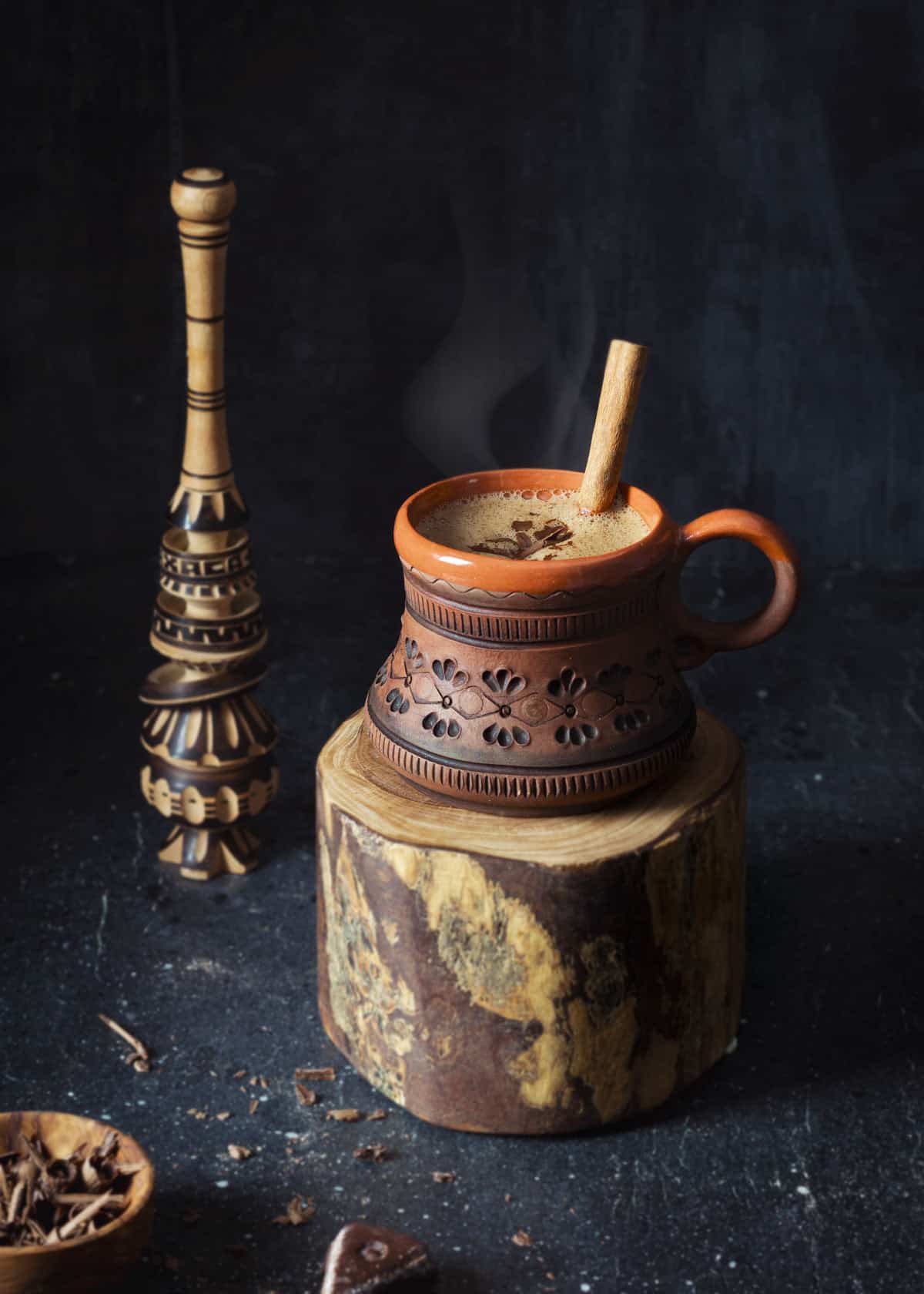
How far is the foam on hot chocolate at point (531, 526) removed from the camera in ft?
5.77

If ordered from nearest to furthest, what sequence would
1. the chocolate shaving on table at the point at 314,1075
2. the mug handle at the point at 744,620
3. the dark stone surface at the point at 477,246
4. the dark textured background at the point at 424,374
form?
the mug handle at the point at 744,620
the chocolate shaving on table at the point at 314,1075
the dark textured background at the point at 424,374
the dark stone surface at the point at 477,246

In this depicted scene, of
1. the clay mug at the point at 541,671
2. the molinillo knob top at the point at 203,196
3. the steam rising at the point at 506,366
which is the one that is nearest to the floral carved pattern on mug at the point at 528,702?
the clay mug at the point at 541,671

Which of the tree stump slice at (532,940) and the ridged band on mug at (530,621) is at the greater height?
the ridged band on mug at (530,621)

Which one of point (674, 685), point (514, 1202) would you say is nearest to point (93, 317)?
point (674, 685)

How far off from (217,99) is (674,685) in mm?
1412

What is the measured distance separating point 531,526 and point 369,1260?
722mm

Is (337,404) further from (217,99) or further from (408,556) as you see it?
(408,556)

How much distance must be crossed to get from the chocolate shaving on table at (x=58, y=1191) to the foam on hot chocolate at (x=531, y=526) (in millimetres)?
675

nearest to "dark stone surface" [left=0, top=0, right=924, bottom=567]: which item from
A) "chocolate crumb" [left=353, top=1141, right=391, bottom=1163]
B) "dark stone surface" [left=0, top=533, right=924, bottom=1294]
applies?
"dark stone surface" [left=0, top=533, right=924, bottom=1294]

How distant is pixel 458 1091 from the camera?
1.80 m

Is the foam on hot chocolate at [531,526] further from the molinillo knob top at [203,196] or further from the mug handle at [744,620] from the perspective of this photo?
the molinillo knob top at [203,196]

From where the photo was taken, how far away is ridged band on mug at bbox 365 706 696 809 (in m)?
1.72

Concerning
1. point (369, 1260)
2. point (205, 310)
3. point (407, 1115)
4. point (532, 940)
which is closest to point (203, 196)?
point (205, 310)

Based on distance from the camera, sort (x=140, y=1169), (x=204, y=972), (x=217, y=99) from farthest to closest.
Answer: (x=217, y=99)
(x=204, y=972)
(x=140, y=1169)
